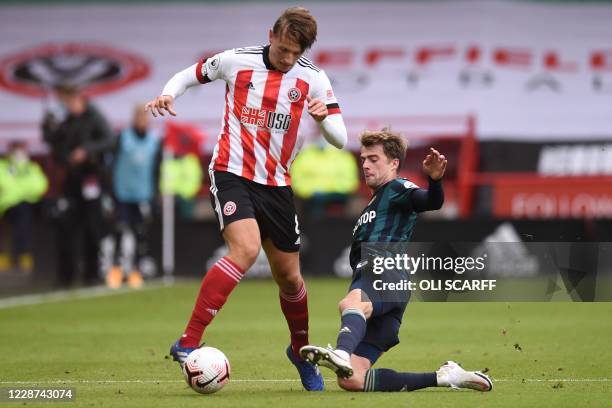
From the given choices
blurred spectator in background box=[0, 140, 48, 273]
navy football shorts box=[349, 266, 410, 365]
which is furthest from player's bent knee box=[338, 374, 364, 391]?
blurred spectator in background box=[0, 140, 48, 273]

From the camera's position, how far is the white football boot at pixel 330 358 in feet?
18.8

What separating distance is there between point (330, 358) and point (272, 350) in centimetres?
313

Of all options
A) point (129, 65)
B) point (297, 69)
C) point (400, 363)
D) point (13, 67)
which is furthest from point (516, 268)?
point (13, 67)

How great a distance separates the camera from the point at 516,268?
1606 centimetres

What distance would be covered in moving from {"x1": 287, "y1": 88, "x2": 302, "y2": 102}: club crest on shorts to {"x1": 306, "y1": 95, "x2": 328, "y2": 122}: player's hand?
0.17 m

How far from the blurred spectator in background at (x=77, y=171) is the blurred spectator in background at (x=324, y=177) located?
162 inches

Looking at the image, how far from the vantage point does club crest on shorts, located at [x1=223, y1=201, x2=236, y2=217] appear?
21.6 feet

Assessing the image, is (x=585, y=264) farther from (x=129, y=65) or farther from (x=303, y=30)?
(x=129, y=65)

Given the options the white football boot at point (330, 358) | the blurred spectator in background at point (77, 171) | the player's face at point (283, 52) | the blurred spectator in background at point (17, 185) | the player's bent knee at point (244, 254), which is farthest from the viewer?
the blurred spectator in background at point (17, 185)

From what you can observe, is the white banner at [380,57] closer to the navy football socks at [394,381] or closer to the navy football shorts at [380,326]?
the navy football shorts at [380,326]

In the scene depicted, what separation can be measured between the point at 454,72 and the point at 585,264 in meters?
18.0

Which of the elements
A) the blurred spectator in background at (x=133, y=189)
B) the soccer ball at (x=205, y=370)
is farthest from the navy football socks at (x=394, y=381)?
the blurred spectator in background at (x=133, y=189)

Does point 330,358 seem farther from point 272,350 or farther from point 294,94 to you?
point 272,350

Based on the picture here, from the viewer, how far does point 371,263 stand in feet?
20.9
